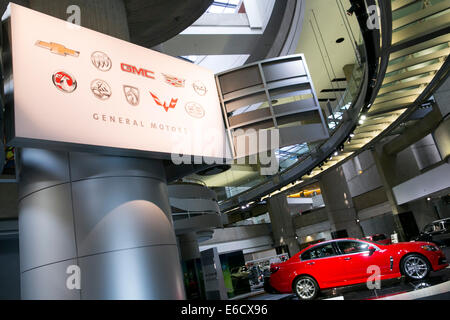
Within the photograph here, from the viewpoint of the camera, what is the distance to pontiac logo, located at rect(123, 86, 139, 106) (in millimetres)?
5461

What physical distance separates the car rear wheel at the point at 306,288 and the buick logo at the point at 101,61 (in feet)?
24.5

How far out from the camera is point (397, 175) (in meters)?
27.5

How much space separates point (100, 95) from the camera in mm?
5176

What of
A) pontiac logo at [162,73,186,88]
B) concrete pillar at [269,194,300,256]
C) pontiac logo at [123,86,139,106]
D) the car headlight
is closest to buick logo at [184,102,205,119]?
pontiac logo at [162,73,186,88]

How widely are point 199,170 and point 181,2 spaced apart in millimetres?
4787

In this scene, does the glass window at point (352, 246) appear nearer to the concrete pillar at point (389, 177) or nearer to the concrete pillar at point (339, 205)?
the concrete pillar at point (389, 177)

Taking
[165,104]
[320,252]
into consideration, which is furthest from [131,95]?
[320,252]

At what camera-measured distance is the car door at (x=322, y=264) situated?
31.5 feet

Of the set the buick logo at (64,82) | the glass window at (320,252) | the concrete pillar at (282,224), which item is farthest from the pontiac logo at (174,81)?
→ the concrete pillar at (282,224)

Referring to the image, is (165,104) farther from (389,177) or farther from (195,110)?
(389,177)

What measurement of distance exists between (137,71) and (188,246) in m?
17.6

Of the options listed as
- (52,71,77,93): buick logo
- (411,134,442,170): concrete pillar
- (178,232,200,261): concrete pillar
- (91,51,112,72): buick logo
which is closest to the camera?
(52,71,77,93): buick logo

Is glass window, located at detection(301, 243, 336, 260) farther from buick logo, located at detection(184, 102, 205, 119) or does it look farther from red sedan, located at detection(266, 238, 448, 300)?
buick logo, located at detection(184, 102, 205, 119)

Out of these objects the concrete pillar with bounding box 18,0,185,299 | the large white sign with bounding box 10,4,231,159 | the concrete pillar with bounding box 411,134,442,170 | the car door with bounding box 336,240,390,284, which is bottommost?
the car door with bounding box 336,240,390,284
